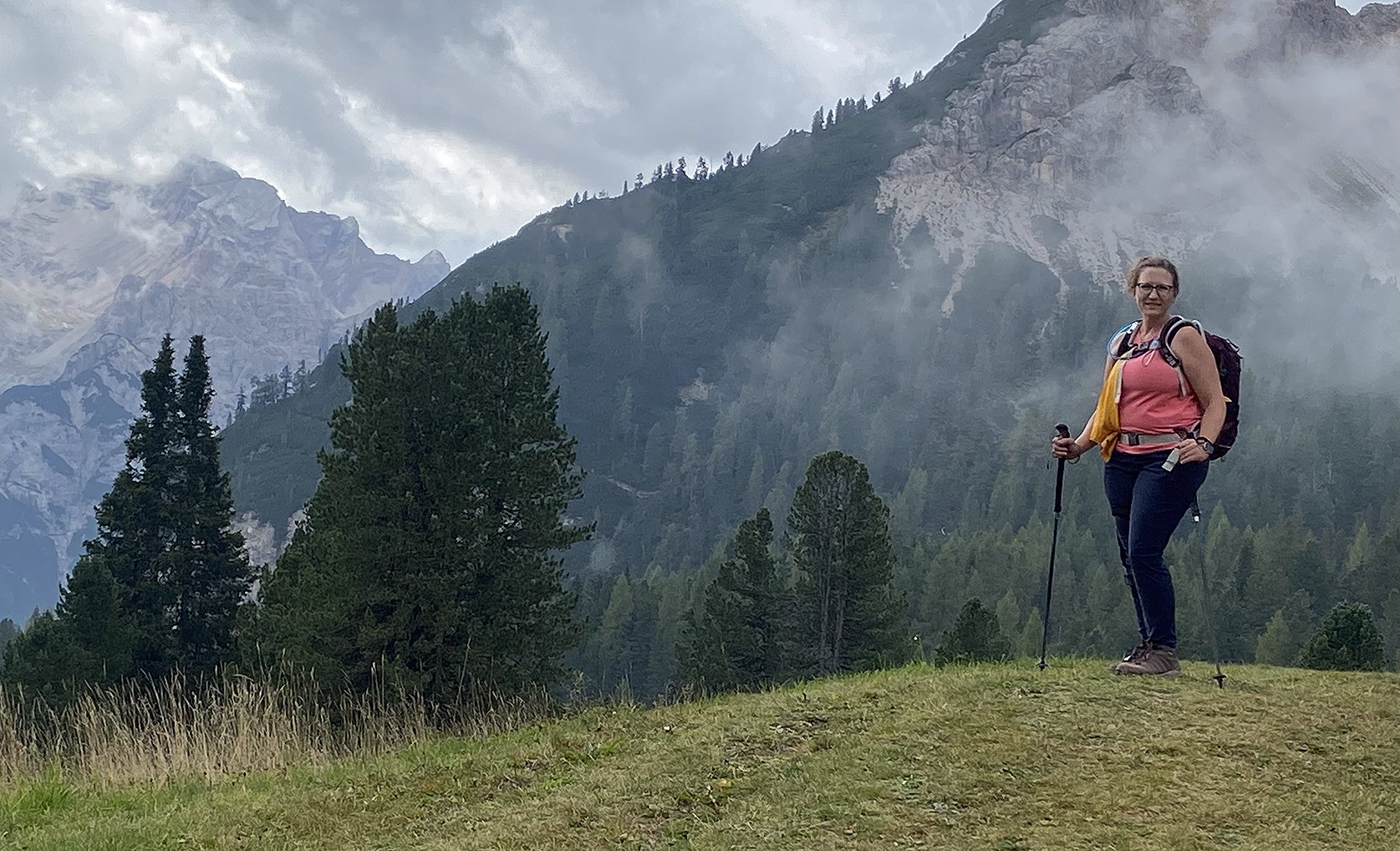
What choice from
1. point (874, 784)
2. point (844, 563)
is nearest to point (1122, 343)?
point (874, 784)

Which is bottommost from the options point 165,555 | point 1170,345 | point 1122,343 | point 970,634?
point 970,634

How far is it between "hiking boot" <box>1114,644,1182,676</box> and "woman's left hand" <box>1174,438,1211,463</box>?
154cm

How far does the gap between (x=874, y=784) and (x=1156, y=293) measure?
4.08 meters

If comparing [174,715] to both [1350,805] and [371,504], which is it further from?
[371,504]

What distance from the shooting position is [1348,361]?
198 m

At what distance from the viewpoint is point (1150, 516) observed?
7.25 meters

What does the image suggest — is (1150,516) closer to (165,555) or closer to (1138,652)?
(1138,652)

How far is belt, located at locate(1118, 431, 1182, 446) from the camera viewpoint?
7.18m

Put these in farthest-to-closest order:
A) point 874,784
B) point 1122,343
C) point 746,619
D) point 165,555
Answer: point 746,619 < point 165,555 < point 1122,343 < point 874,784

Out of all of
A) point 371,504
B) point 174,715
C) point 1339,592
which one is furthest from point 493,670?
point 1339,592

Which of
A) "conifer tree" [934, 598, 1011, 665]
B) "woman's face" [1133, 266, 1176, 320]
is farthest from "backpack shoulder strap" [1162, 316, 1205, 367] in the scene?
"conifer tree" [934, 598, 1011, 665]

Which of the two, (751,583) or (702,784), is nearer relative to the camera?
(702,784)

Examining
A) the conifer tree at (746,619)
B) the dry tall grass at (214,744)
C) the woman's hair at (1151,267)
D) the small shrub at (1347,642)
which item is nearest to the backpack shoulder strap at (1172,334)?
the woman's hair at (1151,267)

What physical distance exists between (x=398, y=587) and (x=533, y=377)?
20.6ft
